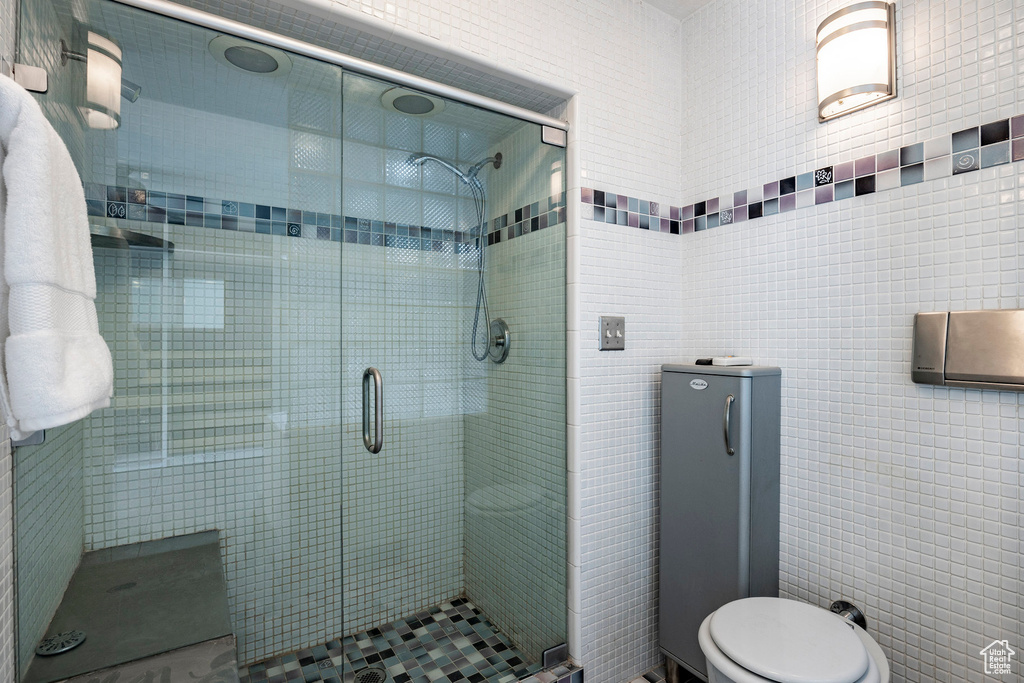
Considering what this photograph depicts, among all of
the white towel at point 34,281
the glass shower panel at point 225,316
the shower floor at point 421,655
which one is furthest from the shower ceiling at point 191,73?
the shower floor at point 421,655

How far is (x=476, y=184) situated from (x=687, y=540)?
1.47 meters

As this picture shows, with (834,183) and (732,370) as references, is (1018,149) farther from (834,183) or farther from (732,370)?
(732,370)

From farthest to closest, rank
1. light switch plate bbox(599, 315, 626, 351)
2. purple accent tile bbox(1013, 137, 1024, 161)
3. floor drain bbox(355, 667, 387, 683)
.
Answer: light switch plate bbox(599, 315, 626, 351) → floor drain bbox(355, 667, 387, 683) → purple accent tile bbox(1013, 137, 1024, 161)

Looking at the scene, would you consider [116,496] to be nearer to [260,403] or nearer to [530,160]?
[260,403]

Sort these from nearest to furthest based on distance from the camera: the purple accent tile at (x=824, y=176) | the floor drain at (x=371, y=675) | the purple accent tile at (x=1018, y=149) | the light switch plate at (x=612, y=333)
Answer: the purple accent tile at (x=1018, y=149)
the floor drain at (x=371, y=675)
the purple accent tile at (x=824, y=176)
the light switch plate at (x=612, y=333)

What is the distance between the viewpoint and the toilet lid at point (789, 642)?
116cm

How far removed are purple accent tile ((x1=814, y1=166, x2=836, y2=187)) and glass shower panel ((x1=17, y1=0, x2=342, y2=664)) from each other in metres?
1.55

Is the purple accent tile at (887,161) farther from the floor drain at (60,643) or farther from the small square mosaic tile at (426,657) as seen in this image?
the floor drain at (60,643)

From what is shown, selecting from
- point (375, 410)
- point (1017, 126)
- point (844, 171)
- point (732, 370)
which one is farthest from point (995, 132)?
point (375, 410)

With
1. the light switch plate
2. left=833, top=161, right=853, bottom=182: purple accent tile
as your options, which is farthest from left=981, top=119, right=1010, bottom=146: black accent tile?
the light switch plate

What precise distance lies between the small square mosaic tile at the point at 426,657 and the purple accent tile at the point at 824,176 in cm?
184

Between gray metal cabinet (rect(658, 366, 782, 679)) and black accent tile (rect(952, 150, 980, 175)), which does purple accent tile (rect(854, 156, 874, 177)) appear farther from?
gray metal cabinet (rect(658, 366, 782, 679))

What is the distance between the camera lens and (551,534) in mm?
1851

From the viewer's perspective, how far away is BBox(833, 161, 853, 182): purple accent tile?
161 cm
